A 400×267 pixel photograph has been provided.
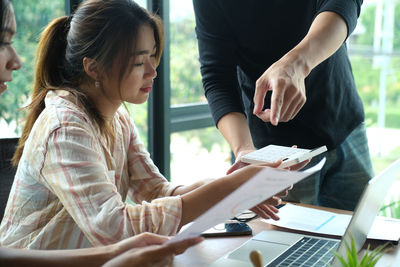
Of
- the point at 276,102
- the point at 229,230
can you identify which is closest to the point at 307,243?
A: the point at 229,230

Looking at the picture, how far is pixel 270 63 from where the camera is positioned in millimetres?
1803

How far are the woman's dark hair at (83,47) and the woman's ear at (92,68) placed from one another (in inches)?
0.4

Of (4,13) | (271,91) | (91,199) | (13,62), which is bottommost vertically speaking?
(91,199)

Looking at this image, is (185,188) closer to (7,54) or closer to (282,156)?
(282,156)

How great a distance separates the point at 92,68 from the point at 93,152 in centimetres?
29

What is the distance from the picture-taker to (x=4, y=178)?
153 centimetres

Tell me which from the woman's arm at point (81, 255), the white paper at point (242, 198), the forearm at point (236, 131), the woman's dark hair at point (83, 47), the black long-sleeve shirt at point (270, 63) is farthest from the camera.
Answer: the black long-sleeve shirt at point (270, 63)

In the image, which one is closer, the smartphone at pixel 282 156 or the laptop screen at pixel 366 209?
the laptop screen at pixel 366 209

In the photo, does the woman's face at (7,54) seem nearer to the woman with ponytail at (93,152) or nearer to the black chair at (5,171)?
the woman with ponytail at (93,152)

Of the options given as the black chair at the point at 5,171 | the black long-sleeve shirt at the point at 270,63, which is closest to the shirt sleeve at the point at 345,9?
the black long-sleeve shirt at the point at 270,63

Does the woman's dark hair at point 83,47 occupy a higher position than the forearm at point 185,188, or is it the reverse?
the woman's dark hair at point 83,47

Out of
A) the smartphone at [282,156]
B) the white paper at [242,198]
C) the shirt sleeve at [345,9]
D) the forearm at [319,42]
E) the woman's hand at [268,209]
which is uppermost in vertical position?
the shirt sleeve at [345,9]

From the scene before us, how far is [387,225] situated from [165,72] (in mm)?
1836

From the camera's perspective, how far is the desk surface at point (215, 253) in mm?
1209
